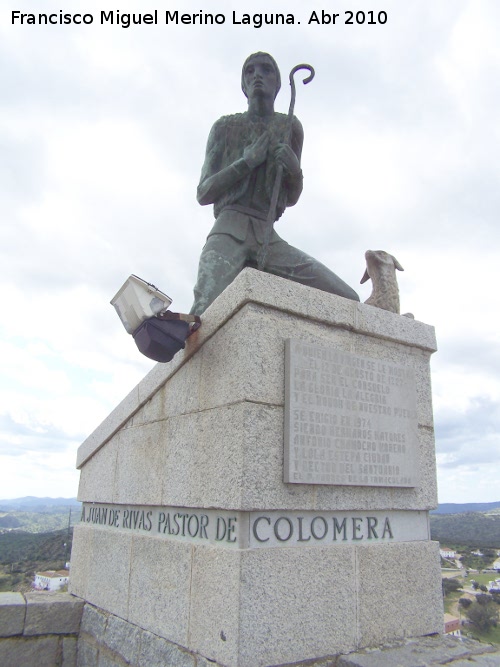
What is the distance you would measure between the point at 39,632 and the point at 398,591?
3.41 meters

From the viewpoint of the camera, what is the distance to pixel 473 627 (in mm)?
22656

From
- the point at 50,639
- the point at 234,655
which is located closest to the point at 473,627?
the point at 50,639

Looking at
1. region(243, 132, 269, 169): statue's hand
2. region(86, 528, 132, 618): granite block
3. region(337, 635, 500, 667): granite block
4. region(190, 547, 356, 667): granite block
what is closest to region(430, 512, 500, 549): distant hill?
region(86, 528, 132, 618): granite block

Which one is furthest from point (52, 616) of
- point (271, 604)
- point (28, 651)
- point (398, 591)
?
point (398, 591)

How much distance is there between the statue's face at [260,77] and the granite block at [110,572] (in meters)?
4.13

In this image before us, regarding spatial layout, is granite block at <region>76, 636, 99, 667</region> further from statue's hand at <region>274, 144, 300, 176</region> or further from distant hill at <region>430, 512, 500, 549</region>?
distant hill at <region>430, 512, 500, 549</region>

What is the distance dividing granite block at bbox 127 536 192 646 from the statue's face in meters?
3.96

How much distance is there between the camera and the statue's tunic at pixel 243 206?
4664mm

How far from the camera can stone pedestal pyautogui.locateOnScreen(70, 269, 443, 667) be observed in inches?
124

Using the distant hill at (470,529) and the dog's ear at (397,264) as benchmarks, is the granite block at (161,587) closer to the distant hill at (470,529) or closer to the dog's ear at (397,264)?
the dog's ear at (397,264)

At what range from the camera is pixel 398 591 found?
12.2 ft

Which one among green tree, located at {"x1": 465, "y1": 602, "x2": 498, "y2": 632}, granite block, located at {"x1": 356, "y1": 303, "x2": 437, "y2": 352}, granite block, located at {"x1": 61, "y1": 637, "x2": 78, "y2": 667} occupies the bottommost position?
green tree, located at {"x1": 465, "y1": 602, "x2": 498, "y2": 632}

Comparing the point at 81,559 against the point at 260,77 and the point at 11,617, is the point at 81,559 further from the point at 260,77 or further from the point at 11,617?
the point at 260,77

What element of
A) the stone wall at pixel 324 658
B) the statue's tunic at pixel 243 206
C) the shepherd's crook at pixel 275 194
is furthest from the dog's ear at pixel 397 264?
the stone wall at pixel 324 658
